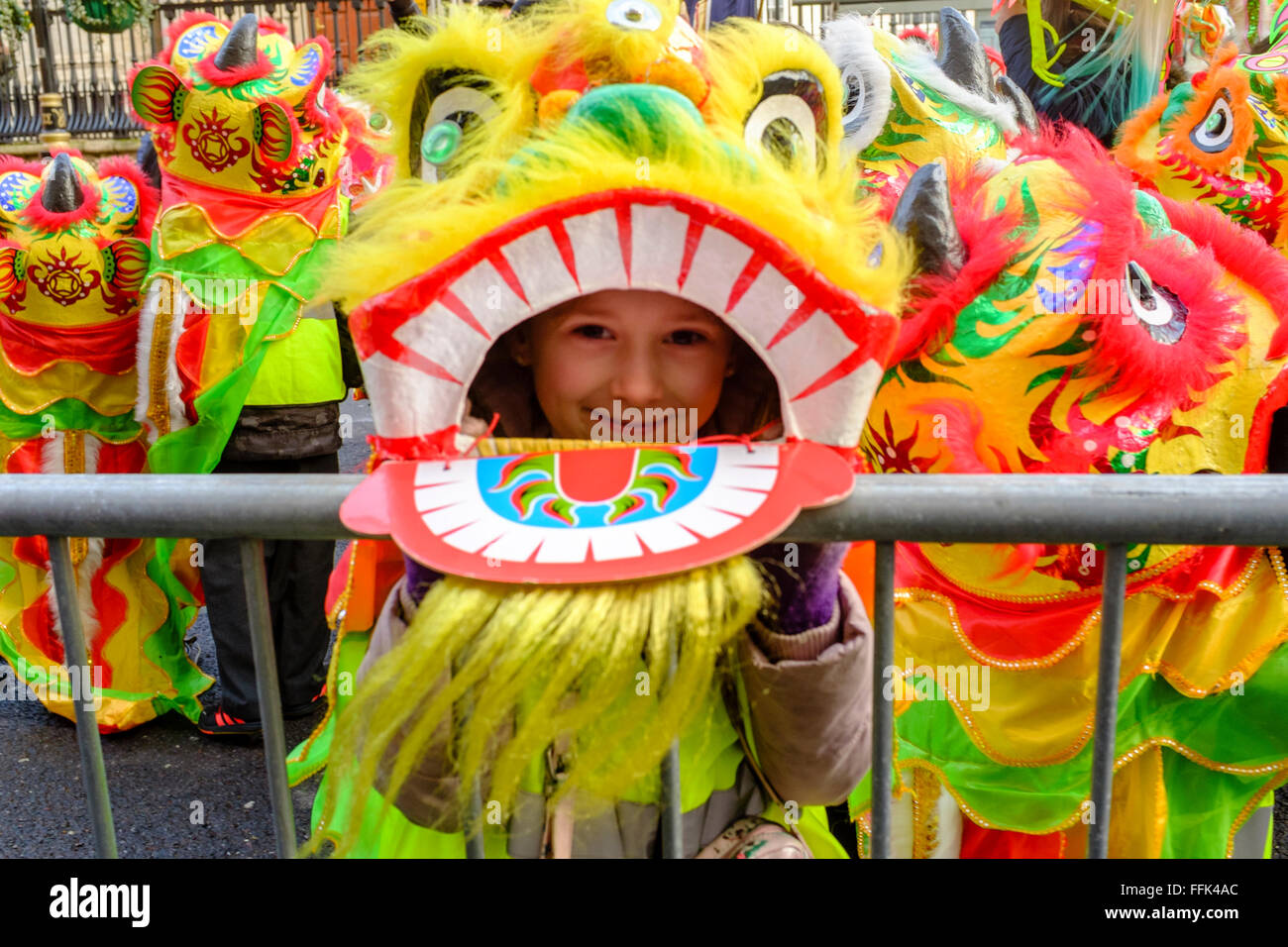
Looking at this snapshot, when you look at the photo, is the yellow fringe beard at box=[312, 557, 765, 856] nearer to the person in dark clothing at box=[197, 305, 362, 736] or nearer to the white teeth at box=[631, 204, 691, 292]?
the white teeth at box=[631, 204, 691, 292]

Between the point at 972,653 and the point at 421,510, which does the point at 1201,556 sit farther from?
the point at 421,510

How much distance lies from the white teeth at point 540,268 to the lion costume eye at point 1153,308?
1013 millimetres

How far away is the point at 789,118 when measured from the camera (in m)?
1.28

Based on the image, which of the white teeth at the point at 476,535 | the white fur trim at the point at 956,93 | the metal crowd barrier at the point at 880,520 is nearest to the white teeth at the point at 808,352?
the metal crowd barrier at the point at 880,520

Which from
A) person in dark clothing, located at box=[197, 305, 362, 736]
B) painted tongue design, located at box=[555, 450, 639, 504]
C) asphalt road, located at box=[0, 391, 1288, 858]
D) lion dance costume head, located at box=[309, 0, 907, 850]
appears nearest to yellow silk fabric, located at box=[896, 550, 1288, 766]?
lion dance costume head, located at box=[309, 0, 907, 850]

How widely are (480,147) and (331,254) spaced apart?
0.22 m

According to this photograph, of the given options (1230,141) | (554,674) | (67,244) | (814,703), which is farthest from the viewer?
(67,244)

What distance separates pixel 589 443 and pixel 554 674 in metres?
0.28

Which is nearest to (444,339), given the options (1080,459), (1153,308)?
(1080,459)

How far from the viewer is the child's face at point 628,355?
123cm

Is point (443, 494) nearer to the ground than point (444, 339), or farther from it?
nearer to the ground

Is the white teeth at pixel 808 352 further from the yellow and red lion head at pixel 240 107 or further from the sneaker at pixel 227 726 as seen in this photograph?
the sneaker at pixel 227 726

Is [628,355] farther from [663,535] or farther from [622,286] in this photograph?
[663,535]
